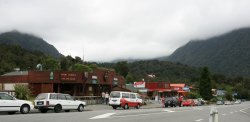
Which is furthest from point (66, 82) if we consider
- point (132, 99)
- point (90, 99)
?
point (132, 99)

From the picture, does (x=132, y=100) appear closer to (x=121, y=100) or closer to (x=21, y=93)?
(x=121, y=100)

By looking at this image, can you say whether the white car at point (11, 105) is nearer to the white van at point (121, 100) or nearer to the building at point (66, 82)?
the white van at point (121, 100)

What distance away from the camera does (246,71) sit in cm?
18812

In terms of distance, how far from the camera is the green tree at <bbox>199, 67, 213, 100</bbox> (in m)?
103

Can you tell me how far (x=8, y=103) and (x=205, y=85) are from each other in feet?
277

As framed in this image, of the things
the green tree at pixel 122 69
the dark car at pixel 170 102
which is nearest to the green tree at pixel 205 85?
the green tree at pixel 122 69

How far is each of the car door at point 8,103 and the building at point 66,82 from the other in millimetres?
21994

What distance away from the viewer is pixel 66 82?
48.4 meters

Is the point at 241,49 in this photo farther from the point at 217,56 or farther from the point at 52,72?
Result: the point at 52,72

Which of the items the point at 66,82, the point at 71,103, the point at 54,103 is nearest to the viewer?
the point at 54,103

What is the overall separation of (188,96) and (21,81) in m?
57.8

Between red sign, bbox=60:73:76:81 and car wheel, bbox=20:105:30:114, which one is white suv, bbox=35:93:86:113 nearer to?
car wheel, bbox=20:105:30:114

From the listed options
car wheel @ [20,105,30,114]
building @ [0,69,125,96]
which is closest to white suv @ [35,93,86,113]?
car wheel @ [20,105,30,114]

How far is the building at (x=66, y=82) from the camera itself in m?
47.1
